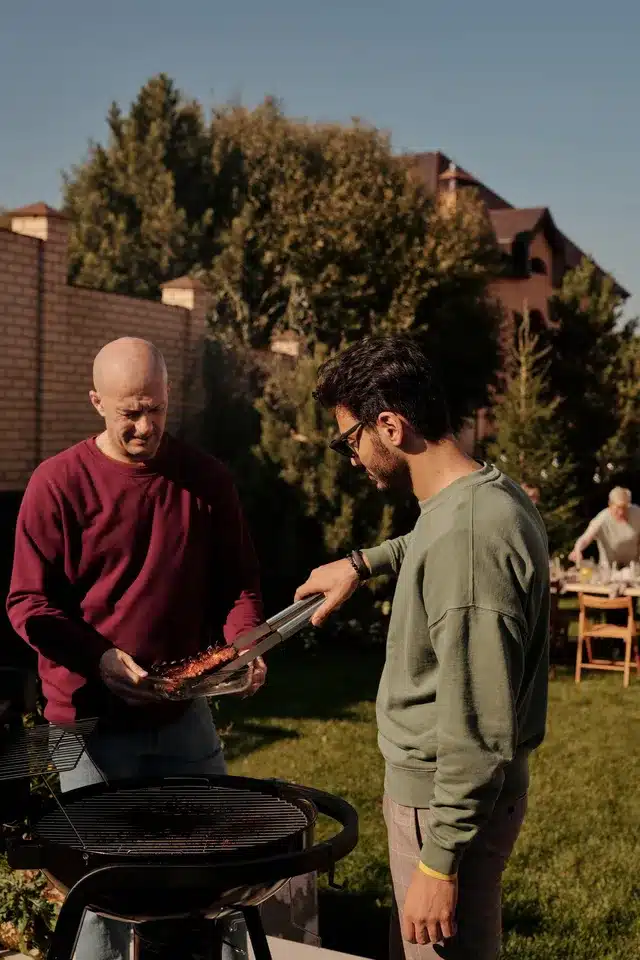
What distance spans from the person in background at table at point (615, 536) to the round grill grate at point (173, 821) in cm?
817

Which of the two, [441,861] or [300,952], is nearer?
[441,861]

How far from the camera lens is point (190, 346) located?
1332 cm

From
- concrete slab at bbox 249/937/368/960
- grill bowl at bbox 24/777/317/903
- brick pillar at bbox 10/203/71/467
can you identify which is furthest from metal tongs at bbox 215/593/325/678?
brick pillar at bbox 10/203/71/467

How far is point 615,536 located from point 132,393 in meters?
8.28

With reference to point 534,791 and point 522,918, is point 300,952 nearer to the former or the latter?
point 522,918

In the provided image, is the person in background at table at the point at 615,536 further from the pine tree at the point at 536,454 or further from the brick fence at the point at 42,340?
the brick fence at the point at 42,340

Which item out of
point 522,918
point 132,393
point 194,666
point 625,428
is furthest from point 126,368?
point 625,428

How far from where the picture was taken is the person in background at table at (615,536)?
1051 cm

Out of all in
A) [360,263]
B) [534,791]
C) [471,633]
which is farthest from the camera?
[360,263]

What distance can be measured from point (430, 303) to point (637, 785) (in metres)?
15.6

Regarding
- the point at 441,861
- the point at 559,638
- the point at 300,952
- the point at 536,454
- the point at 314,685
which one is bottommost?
the point at 314,685

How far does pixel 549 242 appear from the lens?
34438 millimetres

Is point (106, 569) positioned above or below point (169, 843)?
above

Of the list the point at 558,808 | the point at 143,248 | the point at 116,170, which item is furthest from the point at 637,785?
the point at 116,170
